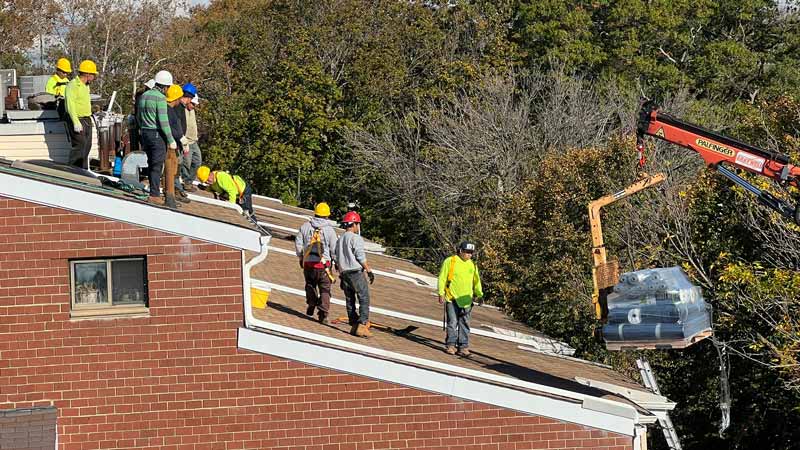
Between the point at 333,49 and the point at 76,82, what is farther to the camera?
the point at 333,49

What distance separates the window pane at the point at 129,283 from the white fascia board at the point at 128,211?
543mm

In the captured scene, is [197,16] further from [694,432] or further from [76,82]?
[76,82]

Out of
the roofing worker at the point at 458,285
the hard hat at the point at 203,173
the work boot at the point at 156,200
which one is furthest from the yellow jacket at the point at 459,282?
the hard hat at the point at 203,173

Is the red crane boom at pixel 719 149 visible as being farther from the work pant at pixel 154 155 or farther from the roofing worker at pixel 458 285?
the work pant at pixel 154 155

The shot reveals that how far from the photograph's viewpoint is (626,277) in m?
17.5

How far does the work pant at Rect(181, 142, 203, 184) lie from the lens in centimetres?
2389

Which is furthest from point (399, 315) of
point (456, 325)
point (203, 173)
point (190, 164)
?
point (203, 173)

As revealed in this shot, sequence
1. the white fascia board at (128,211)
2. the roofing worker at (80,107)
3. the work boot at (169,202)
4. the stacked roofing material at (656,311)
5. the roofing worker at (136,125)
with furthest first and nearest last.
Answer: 1. the roofing worker at (80,107)
2. the roofing worker at (136,125)
3. the stacked roofing material at (656,311)
4. the work boot at (169,202)
5. the white fascia board at (128,211)

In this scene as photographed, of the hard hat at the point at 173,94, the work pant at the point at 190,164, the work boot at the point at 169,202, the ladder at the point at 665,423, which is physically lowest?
the ladder at the point at 665,423

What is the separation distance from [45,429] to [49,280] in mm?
1742

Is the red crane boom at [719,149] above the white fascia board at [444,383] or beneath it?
above

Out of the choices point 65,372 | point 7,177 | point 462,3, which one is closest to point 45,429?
point 65,372

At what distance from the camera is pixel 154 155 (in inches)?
663

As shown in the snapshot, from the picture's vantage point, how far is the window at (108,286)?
15203 mm
